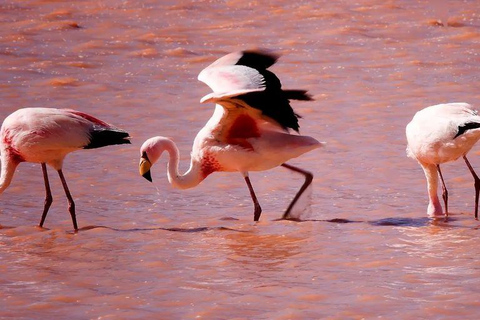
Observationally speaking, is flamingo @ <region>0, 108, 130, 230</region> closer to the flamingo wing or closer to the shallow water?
the shallow water

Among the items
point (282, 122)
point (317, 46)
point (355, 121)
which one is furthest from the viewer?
point (317, 46)

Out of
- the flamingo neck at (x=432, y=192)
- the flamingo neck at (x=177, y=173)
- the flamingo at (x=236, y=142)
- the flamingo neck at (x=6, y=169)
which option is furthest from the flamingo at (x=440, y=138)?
the flamingo neck at (x=6, y=169)

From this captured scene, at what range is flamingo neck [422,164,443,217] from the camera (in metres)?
7.93

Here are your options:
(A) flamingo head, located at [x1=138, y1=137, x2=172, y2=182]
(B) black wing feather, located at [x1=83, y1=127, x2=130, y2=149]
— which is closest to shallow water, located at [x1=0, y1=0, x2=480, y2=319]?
(A) flamingo head, located at [x1=138, y1=137, x2=172, y2=182]

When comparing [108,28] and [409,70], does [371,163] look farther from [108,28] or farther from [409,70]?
[108,28]

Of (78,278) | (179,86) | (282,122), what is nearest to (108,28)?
(179,86)

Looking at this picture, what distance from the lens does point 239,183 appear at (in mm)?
8992

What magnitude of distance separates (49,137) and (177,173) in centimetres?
96

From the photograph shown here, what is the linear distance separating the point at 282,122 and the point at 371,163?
5.85ft

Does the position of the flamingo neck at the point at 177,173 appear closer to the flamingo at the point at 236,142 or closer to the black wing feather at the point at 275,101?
the flamingo at the point at 236,142

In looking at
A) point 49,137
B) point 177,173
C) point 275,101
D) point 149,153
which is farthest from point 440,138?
point 49,137

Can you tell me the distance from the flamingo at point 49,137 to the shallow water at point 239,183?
16.6 inches

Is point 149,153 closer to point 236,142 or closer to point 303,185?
point 236,142

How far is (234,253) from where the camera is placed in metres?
7.11
